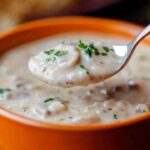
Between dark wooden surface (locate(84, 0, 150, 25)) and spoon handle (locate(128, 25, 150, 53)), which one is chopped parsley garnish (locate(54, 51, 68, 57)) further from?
dark wooden surface (locate(84, 0, 150, 25))

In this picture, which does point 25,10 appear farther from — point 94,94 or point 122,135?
point 122,135

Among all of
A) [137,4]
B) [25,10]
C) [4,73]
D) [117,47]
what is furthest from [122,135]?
[137,4]

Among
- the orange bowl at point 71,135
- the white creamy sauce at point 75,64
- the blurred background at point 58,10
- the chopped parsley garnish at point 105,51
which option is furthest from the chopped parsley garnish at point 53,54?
the blurred background at point 58,10

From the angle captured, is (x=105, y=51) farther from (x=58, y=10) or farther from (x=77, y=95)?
(x=58, y=10)

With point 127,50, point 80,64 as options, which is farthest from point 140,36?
point 80,64

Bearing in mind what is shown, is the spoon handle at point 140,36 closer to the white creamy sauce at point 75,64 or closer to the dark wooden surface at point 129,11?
the white creamy sauce at point 75,64
